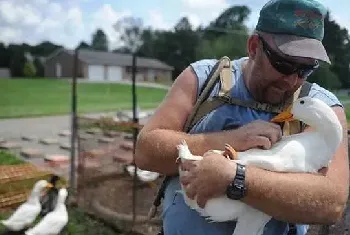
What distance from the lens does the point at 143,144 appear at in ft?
4.94

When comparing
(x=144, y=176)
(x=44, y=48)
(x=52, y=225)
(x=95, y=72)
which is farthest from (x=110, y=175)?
(x=44, y=48)

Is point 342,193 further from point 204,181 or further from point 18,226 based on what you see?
point 18,226

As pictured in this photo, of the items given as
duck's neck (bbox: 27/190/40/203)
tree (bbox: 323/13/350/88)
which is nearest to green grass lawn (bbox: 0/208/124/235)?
duck's neck (bbox: 27/190/40/203)

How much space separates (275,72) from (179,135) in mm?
365

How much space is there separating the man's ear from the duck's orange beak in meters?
0.21

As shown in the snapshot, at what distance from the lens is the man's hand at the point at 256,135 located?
4.38 ft

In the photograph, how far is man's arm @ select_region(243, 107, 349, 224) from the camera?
1271 mm

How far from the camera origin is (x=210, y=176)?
1.26 metres

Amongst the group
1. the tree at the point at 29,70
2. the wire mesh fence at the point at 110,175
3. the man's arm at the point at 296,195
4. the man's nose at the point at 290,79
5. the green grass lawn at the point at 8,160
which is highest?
the man's nose at the point at 290,79

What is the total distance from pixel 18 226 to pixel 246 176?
15.4 feet

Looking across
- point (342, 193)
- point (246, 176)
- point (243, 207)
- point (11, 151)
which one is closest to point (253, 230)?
point (243, 207)

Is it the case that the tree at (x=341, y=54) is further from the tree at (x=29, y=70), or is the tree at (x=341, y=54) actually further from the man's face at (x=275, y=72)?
the tree at (x=29, y=70)

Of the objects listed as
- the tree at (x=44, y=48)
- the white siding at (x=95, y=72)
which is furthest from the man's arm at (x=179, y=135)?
the tree at (x=44, y=48)

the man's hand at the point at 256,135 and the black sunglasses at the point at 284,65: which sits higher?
the black sunglasses at the point at 284,65
